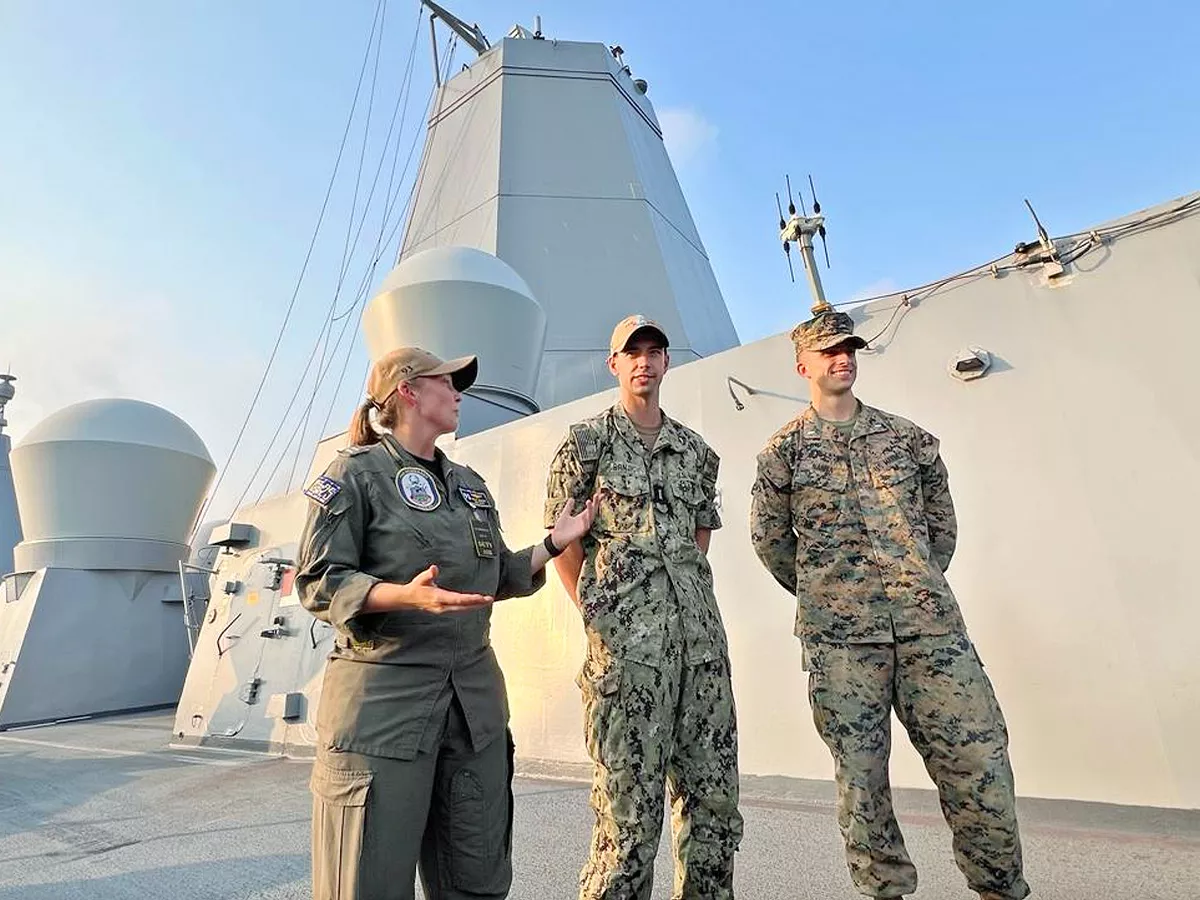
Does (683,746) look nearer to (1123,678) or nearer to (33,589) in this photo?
(1123,678)

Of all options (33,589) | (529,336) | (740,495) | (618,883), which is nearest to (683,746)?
(618,883)

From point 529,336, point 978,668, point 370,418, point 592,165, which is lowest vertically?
point 978,668

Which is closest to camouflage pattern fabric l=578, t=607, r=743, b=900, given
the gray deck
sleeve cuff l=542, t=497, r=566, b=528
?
sleeve cuff l=542, t=497, r=566, b=528

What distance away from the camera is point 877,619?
1588 mm

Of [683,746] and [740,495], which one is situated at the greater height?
[740,495]

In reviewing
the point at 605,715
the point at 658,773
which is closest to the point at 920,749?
the point at 658,773

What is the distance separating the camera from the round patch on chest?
1261 mm

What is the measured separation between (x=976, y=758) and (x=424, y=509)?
124 cm

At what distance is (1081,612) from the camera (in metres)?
2.57

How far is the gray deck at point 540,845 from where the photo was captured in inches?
77.0

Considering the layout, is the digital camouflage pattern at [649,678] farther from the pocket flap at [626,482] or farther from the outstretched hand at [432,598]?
the outstretched hand at [432,598]

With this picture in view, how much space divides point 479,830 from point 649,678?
432mm

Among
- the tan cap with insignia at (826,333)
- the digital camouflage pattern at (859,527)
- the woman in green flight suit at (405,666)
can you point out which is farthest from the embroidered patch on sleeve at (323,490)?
the tan cap with insignia at (826,333)

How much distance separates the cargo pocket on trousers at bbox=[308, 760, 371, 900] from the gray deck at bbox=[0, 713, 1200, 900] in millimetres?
1089
